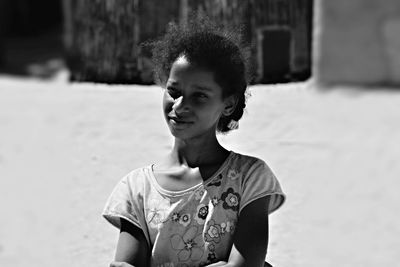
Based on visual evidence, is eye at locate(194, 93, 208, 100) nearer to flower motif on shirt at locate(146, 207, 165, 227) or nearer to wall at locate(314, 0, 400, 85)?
flower motif on shirt at locate(146, 207, 165, 227)

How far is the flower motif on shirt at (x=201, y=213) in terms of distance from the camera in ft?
7.15

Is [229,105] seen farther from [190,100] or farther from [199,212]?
[199,212]

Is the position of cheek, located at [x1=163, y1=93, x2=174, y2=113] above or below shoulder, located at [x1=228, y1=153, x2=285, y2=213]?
above

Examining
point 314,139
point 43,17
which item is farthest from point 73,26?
point 43,17

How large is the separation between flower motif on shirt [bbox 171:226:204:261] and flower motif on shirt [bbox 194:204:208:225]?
21 millimetres

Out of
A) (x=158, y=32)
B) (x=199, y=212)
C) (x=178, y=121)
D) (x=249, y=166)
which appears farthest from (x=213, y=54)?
(x=158, y=32)

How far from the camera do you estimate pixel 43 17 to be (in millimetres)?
11125

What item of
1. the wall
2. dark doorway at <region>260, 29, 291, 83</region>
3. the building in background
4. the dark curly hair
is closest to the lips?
the dark curly hair

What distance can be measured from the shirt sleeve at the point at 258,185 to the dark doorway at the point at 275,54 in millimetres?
2401

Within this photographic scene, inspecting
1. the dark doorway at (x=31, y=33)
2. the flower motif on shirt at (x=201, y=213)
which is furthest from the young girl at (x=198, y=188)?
the dark doorway at (x=31, y=33)

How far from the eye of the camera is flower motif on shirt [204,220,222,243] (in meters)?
2.18

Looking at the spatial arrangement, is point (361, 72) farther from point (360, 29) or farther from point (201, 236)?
point (201, 236)

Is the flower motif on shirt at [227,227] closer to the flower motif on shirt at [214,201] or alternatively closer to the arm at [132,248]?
the flower motif on shirt at [214,201]

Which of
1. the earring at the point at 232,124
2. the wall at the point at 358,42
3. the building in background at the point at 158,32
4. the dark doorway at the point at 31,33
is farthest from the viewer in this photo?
the dark doorway at the point at 31,33
